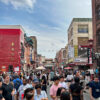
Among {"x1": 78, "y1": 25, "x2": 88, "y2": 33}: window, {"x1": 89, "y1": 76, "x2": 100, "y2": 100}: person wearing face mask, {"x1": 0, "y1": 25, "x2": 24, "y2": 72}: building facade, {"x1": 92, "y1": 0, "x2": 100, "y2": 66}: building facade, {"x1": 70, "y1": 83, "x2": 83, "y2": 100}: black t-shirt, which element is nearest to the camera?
{"x1": 70, "y1": 83, "x2": 83, "y2": 100}: black t-shirt

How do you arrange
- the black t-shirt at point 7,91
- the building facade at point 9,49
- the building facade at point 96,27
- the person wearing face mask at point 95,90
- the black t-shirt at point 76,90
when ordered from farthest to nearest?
the building facade at point 9,49
the building facade at point 96,27
the person wearing face mask at point 95,90
the black t-shirt at point 7,91
the black t-shirt at point 76,90

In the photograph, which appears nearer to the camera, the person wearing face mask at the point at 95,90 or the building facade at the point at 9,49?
the person wearing face mask at the point at 95,90

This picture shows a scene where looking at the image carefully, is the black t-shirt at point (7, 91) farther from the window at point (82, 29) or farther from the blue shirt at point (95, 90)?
the window at point (82, 29)

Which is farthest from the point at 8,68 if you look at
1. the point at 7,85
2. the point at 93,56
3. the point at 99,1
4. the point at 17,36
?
the point at 7,85

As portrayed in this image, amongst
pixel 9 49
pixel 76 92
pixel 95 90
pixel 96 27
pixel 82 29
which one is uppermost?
pixel 82 29

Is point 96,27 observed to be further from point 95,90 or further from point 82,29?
point 95,90

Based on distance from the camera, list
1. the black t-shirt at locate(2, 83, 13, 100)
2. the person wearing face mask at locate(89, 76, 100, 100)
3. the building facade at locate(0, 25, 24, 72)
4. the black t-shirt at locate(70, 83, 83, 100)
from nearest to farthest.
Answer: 1. the black t-shirt at locate(70, 83, 83, 100)
2. the black t-shirt at locate(2, 83, 13, 100)
3. the person wearing face mask at locate(89, 76, 100, 100)
4. the building facade at locate(0, 25, 24, 72)

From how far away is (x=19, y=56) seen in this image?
1865 inches

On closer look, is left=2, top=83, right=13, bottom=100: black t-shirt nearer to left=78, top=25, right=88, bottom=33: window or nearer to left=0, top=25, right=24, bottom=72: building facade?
left=0, top=25, right=24, bottom=72: building facade

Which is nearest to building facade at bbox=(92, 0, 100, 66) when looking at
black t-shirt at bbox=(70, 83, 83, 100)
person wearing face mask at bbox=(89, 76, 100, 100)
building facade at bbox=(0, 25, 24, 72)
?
building facade at bbox=(0, 25, 24, 72)

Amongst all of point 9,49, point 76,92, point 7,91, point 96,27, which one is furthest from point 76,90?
point 9,49

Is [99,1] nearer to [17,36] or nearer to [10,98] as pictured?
[17,36]

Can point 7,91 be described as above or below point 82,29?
below

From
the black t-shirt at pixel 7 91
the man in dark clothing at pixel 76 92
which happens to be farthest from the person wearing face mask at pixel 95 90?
the black t-shirt at pixel 7 91
